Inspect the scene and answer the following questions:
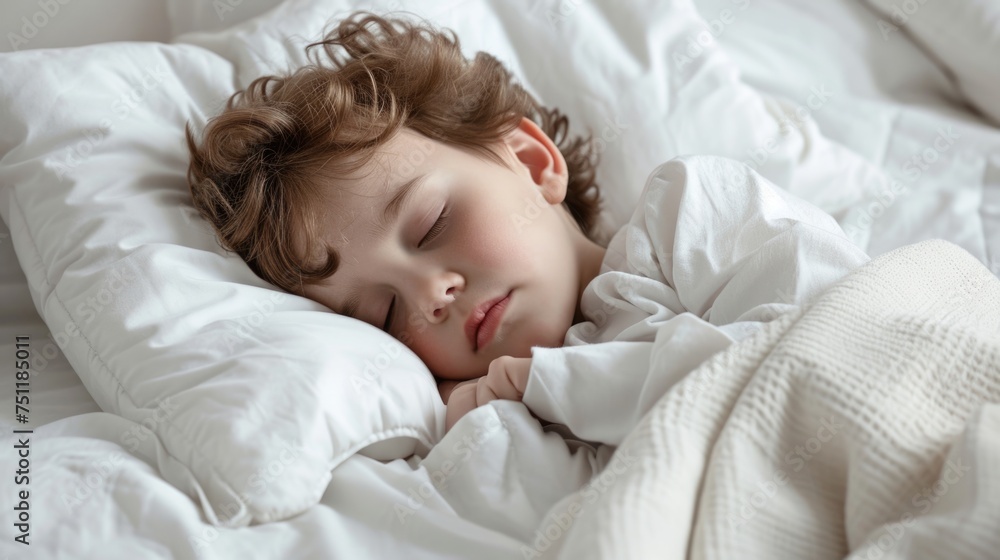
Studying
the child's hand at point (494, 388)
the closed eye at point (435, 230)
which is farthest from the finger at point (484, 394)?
the closed eye at point (435, 230)

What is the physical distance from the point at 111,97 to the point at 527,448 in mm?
817

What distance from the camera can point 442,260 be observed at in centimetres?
106

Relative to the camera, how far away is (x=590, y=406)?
0.87 metres

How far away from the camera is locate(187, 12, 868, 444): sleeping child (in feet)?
3.32

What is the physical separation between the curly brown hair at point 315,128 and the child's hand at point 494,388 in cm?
26

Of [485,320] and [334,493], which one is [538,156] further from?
[334,493]

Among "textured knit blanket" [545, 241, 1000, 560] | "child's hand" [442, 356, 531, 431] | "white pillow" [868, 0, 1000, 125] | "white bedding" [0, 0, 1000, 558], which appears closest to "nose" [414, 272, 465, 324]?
"child's hand" [442, 356, 531, 431]

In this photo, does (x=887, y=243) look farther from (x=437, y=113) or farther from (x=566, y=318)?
(x=437, y=113)

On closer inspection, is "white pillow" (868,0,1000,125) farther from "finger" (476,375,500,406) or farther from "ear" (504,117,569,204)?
"finger" (476,375,500,406)

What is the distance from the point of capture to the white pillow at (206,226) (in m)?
0.84

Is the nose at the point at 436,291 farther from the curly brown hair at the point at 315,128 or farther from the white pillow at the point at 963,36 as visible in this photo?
the white pillow at the point at 963,36

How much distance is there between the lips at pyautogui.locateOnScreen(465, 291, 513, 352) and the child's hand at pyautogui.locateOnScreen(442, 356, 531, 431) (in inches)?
3.1

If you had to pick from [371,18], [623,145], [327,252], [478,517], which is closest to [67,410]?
[327,252]

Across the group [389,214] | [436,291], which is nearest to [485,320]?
[436,291]
